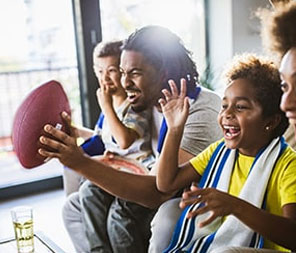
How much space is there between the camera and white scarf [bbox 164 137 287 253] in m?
1.40

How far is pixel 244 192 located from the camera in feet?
4.69

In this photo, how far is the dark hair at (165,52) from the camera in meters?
1.86

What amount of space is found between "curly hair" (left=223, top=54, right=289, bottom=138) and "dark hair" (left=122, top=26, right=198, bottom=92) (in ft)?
1.15

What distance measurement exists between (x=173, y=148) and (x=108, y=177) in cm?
27

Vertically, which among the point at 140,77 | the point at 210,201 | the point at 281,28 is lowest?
the point at 210,201

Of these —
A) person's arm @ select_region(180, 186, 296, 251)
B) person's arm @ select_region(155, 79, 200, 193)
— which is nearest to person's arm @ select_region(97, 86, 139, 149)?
person's arm @ select_region(155, 79, 200, 193)

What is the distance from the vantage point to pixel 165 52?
1.87 meters

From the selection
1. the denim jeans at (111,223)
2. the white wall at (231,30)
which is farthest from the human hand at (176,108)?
the white wall at (231,30)

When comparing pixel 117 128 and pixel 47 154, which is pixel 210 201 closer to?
pixel 47 154

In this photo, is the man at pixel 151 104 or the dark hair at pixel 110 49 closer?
the man at pixel 151 104

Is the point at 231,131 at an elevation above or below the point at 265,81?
below

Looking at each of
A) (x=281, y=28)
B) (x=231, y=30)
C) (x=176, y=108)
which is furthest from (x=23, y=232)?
(x=231, y=30)

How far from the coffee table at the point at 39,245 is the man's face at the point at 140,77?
65cm

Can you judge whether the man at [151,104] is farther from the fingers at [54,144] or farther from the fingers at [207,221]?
the fingers at [207,221]
